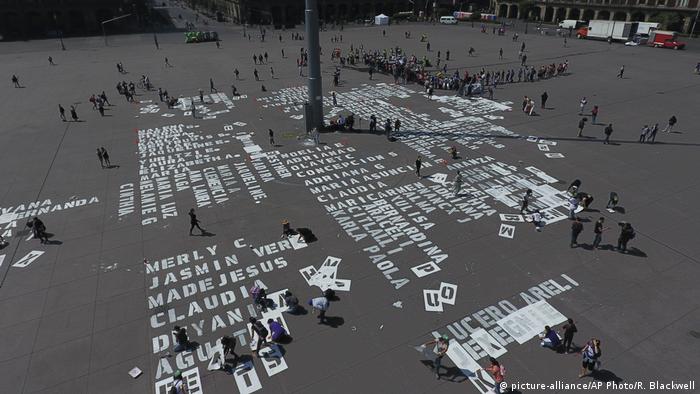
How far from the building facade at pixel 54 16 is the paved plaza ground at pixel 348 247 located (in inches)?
2576

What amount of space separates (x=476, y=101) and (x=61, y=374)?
37345 millimetres

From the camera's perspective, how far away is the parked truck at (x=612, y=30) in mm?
69463

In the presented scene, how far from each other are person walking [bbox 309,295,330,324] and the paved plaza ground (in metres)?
0.28

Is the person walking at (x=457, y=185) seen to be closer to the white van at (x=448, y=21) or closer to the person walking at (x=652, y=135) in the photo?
the person walking at (x=652, y=135)

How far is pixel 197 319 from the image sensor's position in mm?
14906

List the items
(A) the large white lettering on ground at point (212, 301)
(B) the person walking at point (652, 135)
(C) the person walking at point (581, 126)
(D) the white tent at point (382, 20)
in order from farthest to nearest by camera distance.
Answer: (D) the white tent at point (382, 20) → (C) the person walking at point (581, 126) → (B) the person walking at point (652, 135) → (A) the large white lettering on ground at point (212, 301)

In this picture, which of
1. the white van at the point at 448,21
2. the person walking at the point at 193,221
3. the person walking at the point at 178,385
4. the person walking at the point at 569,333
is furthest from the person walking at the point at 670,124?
the white van at the point at 448,21

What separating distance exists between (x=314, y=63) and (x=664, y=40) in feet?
213

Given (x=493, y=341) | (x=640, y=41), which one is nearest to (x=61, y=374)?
(x=493, y=341)

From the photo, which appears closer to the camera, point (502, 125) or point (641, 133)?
point (641, 133)

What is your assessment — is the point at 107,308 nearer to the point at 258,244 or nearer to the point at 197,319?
the point at 197,319

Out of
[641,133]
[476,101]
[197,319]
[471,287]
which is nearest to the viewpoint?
[197,319]

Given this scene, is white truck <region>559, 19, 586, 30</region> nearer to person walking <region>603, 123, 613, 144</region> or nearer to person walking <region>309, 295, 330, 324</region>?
person walking <region>603, 123, 613, 144</region>

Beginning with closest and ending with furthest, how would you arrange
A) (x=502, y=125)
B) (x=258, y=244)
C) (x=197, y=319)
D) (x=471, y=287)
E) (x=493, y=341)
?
(x=493, y=341), (x=197, y=319), (x=471, y=287), (x=258, y=244), (x=502, y=125)
